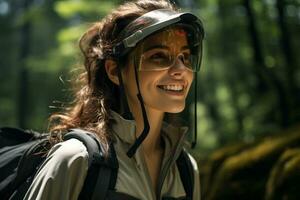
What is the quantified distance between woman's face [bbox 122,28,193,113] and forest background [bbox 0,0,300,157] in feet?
2.24

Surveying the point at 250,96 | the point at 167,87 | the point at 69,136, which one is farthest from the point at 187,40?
the point at 250,96

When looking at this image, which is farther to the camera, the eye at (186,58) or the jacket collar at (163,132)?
the eye at (186,58)

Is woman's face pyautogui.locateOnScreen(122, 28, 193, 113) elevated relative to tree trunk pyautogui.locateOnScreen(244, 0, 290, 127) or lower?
elevated

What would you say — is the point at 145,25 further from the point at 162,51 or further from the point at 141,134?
the point at 141,134

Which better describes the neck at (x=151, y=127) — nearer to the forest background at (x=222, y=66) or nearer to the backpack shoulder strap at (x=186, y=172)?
the backpack shoulder strap at (x=186, y=172)

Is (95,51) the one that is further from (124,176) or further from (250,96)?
(250,96)

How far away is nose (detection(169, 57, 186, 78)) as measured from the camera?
296 centimetres

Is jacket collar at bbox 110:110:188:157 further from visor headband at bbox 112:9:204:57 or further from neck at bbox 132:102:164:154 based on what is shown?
visor headband at bbox 112:9:204:57

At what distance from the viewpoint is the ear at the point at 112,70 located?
3.09 metres

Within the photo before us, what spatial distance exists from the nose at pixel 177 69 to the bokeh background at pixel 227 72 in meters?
0.82

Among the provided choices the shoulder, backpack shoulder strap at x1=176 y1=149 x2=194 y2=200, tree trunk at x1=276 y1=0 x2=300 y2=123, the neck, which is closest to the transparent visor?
the neck

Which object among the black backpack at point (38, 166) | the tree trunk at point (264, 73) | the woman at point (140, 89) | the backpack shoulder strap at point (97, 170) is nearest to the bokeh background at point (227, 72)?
the tree trunk at point (264, 73)

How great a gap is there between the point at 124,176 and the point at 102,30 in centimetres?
90

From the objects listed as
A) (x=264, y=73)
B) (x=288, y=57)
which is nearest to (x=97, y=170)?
(x=264, y=73)
